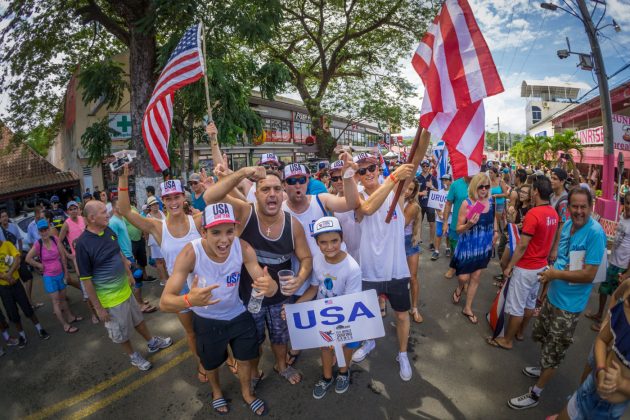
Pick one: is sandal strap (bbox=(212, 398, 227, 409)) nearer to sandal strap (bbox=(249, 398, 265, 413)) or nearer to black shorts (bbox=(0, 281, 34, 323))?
sandal strap (bbox=(249, 398, 265, 413))

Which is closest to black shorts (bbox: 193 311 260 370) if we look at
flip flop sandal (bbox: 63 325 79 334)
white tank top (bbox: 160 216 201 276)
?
white tank top (bbox: 160 216 201 276)

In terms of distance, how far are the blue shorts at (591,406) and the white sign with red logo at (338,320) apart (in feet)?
4.69

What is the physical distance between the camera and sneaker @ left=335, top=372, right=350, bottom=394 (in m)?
3.34

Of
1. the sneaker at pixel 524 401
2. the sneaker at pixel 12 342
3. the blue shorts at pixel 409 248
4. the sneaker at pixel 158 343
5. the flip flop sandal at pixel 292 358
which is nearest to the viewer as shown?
the sneaker at pixel 524 401

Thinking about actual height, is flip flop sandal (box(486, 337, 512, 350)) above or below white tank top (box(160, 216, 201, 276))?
below

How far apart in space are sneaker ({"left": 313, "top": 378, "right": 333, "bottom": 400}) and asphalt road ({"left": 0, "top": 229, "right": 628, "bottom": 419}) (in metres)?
0.06

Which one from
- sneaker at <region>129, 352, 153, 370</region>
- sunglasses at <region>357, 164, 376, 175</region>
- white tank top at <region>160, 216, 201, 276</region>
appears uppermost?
sunglasses at <region>357, 164, 376, 175</region>

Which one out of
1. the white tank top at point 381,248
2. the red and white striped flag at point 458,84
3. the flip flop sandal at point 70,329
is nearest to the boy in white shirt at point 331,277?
the white tank top at point 381,248

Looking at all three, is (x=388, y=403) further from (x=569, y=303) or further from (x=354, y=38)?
(x=354, y=38)

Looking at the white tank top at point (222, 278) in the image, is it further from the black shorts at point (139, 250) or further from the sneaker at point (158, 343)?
the black shorts at point (139, 250)

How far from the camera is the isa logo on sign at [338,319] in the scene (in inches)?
119

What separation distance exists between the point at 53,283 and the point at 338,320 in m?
4.82

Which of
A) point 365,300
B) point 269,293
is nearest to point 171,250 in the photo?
point 269,293

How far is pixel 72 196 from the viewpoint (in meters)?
18.2
